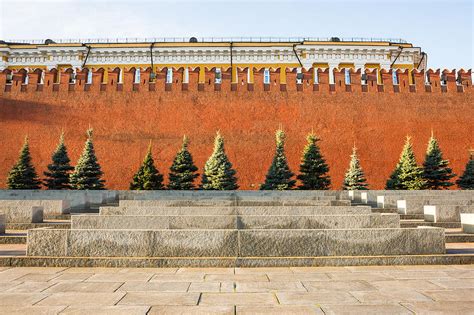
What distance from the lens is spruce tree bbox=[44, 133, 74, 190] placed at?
54.1 ft

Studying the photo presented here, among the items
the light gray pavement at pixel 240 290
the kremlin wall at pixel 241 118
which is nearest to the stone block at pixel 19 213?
the light gray pavement at pixel 240 290

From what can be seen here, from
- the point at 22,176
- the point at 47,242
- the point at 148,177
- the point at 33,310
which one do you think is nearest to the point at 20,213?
the point at 47,242

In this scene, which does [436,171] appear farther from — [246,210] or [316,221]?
[316,221]

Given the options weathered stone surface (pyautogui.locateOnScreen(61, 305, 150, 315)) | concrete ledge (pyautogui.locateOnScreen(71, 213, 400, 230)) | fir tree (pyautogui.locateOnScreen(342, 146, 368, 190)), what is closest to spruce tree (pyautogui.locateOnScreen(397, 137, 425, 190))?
fir tree (pyautogui.locateOnScreen(342, 146, 368, 190))

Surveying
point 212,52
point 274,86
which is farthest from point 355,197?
point 212,52

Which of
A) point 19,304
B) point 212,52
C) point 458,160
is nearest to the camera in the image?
point 19,304

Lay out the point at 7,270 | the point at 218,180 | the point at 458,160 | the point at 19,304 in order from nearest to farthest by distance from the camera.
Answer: the point at 19,304 → the point at 7,270 → the point at 218,180 → the point at 458,160

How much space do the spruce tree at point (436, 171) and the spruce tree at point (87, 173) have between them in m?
13.8

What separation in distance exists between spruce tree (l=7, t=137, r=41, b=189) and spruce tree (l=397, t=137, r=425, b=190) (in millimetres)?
15337

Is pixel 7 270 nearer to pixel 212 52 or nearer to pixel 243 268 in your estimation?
pixel 243 268

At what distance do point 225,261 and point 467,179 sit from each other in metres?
15.4

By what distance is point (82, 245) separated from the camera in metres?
4.89

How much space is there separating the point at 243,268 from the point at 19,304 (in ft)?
8.02

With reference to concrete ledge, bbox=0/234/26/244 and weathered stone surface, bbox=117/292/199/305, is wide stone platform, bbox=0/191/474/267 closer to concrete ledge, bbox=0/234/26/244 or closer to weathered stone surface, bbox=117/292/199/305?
weathered stone surface, bbox=117/292/199/305
